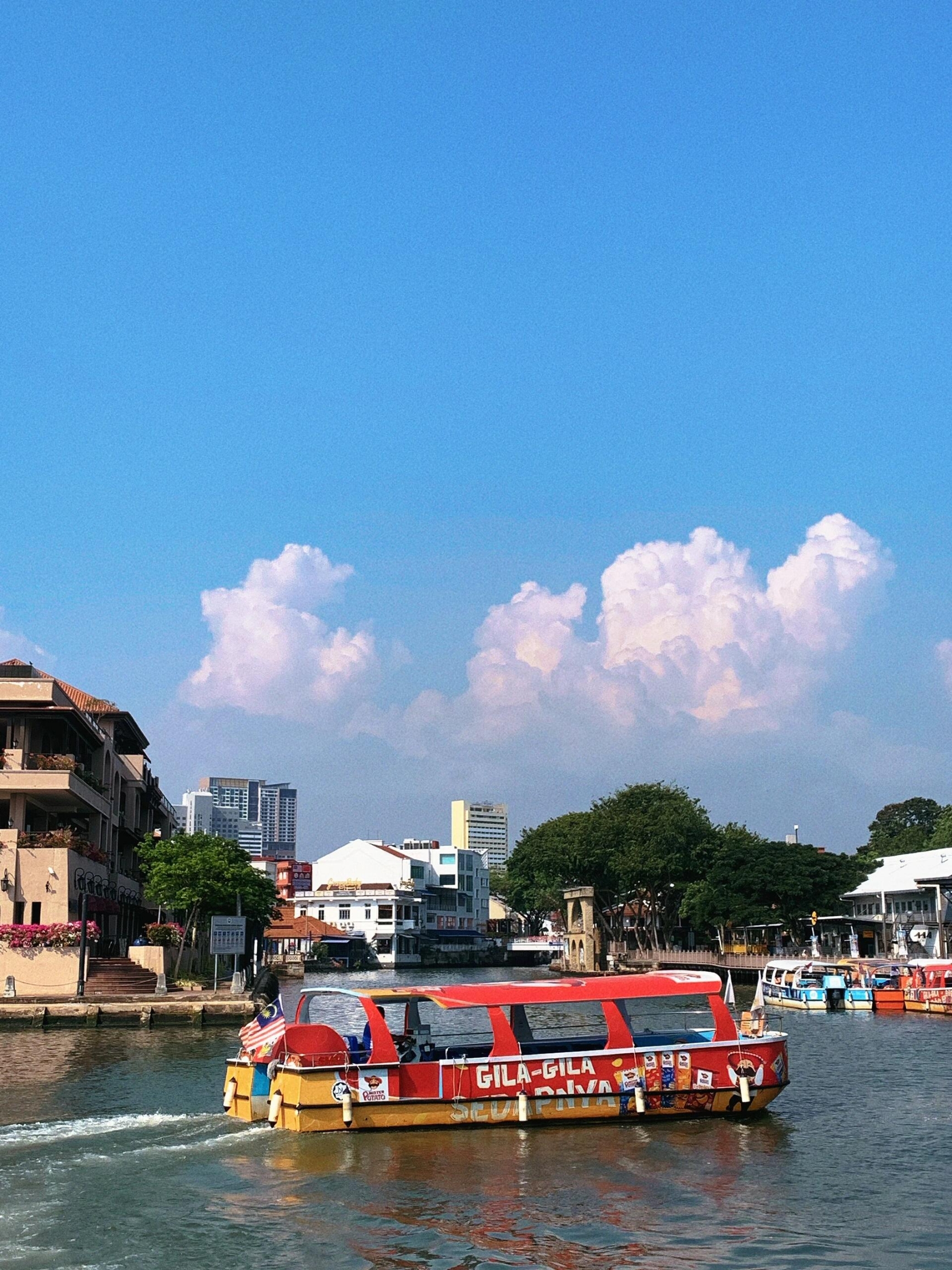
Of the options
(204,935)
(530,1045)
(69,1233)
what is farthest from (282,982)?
(69,1233)

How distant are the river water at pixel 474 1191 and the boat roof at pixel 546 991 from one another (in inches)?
87.9

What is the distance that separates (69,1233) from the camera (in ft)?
48.7

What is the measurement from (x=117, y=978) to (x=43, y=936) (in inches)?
133

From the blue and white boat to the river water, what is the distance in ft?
97.3

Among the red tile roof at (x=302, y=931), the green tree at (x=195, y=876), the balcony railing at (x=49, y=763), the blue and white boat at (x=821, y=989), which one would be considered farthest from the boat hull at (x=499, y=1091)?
the red tile roof at (x=302, y=931)

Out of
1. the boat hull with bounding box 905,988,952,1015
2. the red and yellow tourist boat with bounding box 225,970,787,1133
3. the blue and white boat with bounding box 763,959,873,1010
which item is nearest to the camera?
the red and yellow tourist boat with bounding box 225,970,787,1133

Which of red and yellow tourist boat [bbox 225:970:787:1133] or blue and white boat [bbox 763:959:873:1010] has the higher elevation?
red and yellow tourist boat [bbox 225:970:787:1133]

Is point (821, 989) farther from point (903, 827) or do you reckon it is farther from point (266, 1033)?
point (903, 827)

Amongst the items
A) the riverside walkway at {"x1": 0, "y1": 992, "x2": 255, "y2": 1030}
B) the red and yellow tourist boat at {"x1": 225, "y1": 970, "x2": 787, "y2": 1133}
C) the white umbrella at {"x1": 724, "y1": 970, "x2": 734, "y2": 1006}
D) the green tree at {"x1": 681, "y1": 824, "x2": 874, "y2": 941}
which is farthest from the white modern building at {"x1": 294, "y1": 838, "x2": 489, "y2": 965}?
the red and yellow tourist boat at {"x1": 225, "y1": 970, "x2": 787, "y2": 1133}

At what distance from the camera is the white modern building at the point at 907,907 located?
79.1 metres

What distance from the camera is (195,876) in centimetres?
6119

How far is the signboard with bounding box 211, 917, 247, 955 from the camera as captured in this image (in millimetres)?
49062

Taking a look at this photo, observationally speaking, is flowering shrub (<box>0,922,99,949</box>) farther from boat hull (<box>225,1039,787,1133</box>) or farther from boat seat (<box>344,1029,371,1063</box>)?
boat hull (<box>225,1039,787,1133</box>)

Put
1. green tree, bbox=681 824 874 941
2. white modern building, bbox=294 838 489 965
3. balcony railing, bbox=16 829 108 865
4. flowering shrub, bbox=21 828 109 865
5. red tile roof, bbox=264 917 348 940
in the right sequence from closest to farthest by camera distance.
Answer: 1. balcony railing, bbox=16 829 108 865
2. flowering shrub, bbox=21 828 109 865
3. green tree, bbox=681 824 874 941
4. red tile roof, bbox=264 917 348 940
5. white modern building, bbox=294 838 489 965
